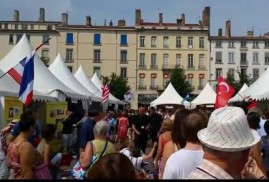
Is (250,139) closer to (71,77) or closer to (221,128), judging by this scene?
(221,128)

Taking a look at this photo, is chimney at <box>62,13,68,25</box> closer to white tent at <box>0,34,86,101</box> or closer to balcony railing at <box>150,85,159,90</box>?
balcony railing at <box>150,85,159,90</box>

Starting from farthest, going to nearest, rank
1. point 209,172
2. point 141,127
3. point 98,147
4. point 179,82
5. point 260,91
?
point 179,82 < point 260,91 < point 141,127 < point 98,147 < point 209,172

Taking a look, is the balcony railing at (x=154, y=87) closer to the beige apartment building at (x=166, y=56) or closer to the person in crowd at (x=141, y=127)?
the beige apartment building at (x=166, y=56)

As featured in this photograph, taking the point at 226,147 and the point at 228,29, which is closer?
the point at 226,147

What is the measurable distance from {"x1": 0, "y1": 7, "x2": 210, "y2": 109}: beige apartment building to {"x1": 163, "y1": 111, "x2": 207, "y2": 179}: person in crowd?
85268mm

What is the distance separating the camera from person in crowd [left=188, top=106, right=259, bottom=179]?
338 cm

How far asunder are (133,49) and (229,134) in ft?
290

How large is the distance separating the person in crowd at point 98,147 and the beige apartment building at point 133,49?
83135 millimetres

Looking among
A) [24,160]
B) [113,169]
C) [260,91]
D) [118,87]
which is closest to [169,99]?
[260,91]

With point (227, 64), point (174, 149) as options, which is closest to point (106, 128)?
point (174, 149)

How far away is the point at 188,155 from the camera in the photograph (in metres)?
4.93

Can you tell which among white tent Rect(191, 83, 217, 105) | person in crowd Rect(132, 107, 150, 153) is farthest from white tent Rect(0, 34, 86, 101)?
white tent Rect(191, 83, 217, 105)

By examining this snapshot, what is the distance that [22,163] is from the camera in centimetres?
648

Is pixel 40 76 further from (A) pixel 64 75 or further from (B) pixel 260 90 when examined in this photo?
(B) pixel 260 90
